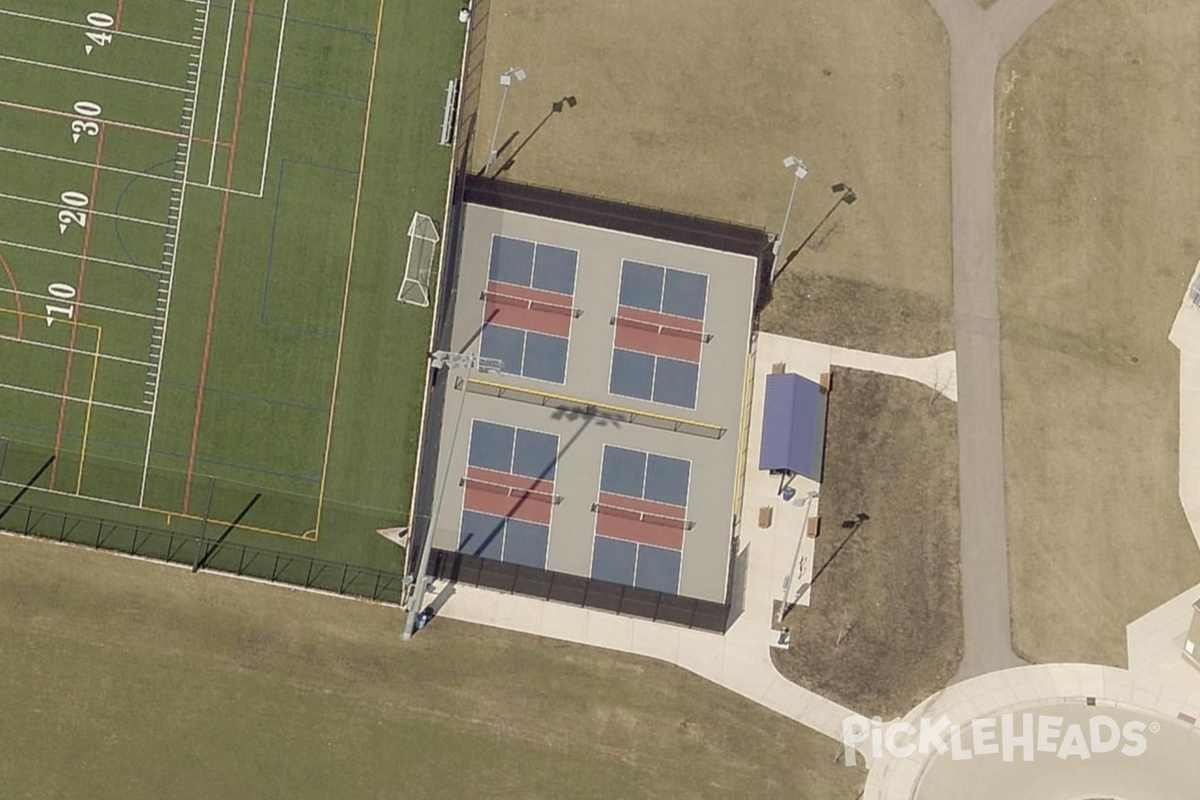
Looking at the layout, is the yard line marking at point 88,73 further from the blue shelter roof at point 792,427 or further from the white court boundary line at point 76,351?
the blue shelter roof at point 792,427

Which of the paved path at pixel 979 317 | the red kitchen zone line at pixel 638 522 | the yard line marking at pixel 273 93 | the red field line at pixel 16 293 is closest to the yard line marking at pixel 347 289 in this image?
the yard line marking at pixel 273 93

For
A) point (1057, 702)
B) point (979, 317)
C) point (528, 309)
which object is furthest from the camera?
point (979, 317)

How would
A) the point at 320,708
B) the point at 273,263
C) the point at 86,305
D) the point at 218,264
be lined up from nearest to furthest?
the point at 320,708 → the point at 86,305 → the point at 218,264 → the point at 273,263

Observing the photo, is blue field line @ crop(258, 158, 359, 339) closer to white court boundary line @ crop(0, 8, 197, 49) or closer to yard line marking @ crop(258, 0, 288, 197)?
yard line marking @ crop(258, 0, 288, 197)

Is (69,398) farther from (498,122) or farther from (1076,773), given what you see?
(1076,773)

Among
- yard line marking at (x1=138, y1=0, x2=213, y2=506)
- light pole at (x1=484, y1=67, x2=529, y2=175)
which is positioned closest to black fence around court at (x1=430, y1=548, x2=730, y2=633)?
yard line marking at (x1=138, y1=0, x2=213, y2=506)

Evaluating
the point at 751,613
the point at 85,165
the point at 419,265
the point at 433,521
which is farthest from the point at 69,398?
the point at 751,613

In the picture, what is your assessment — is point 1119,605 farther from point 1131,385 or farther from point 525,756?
point 525,756
